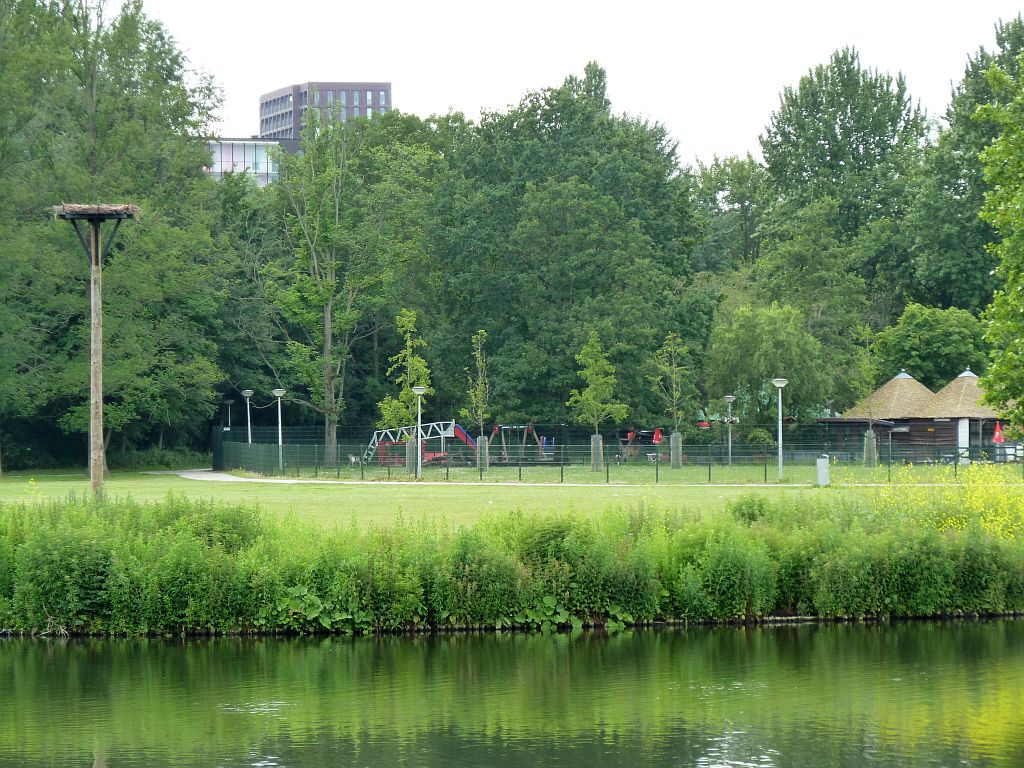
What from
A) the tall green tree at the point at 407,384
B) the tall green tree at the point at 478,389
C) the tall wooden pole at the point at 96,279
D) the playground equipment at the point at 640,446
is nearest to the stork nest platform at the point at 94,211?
the tall wooden pole at the point at 96,279

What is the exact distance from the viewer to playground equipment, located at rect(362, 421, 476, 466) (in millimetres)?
63625

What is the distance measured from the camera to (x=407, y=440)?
213 feet

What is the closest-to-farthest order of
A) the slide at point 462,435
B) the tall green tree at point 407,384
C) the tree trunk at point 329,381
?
1. the tall green tree at point 407,384
2. the slide at point 462,435
3. the tree trunk at point 329,381

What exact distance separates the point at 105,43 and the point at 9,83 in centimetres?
686

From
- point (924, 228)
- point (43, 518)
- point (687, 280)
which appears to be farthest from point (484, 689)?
point (924, 228)

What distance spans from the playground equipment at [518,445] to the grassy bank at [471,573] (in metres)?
36.4

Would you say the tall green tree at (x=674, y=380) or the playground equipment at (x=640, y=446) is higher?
the tall green tree at (x=674, y=380)

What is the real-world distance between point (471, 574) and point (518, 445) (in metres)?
45.9

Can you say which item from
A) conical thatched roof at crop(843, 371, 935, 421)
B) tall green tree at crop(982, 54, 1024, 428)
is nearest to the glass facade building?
conical thatched roof at crop(843, 371, 935, 421)

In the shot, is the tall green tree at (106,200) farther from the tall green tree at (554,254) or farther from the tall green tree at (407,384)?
the tall green tree at (554,254)

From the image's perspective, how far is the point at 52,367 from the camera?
218ft

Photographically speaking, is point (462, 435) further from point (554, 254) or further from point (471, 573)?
point (471, 573)

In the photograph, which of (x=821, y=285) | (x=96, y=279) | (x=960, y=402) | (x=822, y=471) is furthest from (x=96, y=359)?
(x=821, y=285)

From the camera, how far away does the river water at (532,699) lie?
1508cm
